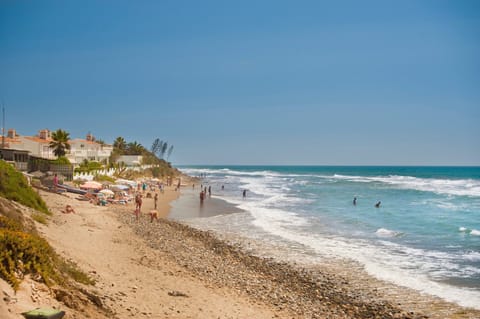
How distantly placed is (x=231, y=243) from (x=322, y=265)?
5.24m

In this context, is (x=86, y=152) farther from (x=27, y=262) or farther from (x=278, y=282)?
(x=27, y=262)

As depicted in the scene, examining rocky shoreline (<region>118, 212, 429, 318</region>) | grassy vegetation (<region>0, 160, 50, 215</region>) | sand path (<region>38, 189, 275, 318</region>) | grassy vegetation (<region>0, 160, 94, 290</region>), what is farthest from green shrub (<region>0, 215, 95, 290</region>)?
grassy vegetation (<region>0, 160, 50, 215</region>)

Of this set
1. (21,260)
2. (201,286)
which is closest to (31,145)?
(201,286)

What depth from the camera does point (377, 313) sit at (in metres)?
11.0

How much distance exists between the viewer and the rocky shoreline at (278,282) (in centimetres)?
1099

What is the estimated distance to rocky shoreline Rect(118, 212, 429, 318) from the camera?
1099 cm

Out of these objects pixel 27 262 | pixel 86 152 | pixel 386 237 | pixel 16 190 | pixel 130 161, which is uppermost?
pixel 86 152

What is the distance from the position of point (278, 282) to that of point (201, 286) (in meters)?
2.97

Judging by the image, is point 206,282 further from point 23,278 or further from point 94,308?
point 23,278

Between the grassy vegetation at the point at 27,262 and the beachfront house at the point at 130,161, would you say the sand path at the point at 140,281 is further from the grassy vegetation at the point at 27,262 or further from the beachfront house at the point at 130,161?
the beachfront house at the point at 130,161

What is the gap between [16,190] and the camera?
1864 cm

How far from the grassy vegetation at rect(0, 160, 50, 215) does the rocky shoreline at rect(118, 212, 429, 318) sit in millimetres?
5306

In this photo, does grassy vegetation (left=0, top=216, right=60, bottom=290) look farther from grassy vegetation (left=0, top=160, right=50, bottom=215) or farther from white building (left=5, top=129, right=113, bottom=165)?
white building (left=5, top=129, right=113, bottom=165)

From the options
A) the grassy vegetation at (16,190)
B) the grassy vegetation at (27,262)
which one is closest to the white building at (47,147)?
the grassy vegetation at (16,190)
